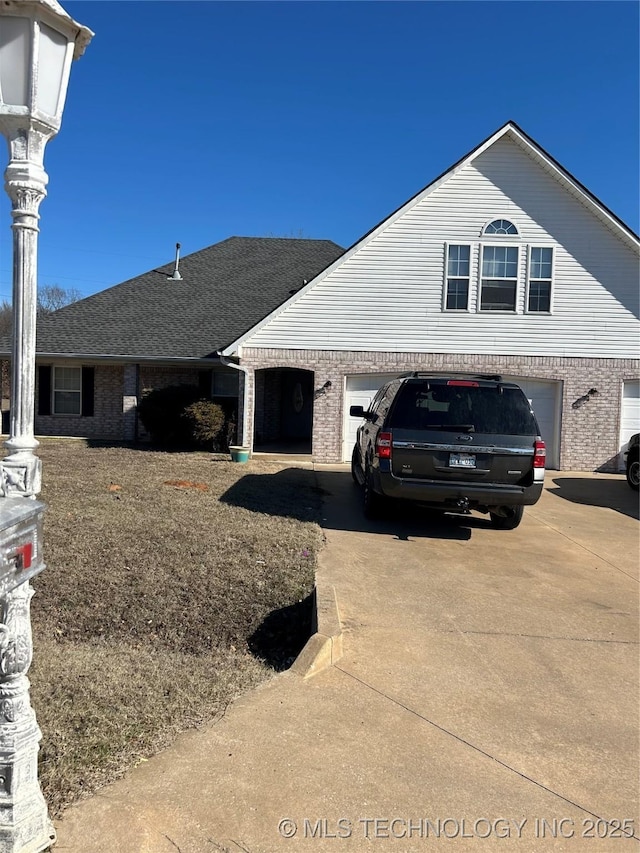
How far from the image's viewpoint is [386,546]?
744cm

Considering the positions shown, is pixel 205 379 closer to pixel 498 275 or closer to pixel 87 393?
pixel 87 393

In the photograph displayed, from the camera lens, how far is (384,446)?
752cm

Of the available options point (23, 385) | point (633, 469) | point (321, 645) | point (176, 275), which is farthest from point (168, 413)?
point (23, 385)

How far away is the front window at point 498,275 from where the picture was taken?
14.9 m

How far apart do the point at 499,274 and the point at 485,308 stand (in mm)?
878

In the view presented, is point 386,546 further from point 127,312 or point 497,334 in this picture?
point 127,312

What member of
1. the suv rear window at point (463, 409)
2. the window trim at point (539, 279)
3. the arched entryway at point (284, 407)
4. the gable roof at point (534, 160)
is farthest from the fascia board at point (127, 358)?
Answer: the suv rear window at point (463, 409)

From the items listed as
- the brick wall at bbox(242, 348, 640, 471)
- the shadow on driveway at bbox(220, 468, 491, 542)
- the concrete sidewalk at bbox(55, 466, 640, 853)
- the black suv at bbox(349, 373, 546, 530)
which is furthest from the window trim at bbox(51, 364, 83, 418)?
the concrete sidewalk at bbox(55, 466, 640, 853)

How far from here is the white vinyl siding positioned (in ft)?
48.4

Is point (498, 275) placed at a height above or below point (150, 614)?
above

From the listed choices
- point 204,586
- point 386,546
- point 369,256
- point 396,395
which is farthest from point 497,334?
point 204,586

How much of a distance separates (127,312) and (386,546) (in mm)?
15052

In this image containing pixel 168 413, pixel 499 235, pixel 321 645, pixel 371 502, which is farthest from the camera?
pixel 168 413

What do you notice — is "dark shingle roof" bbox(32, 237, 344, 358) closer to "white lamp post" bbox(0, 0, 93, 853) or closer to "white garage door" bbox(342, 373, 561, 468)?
"white garage door" bbox(342, 373, 561, 468)
